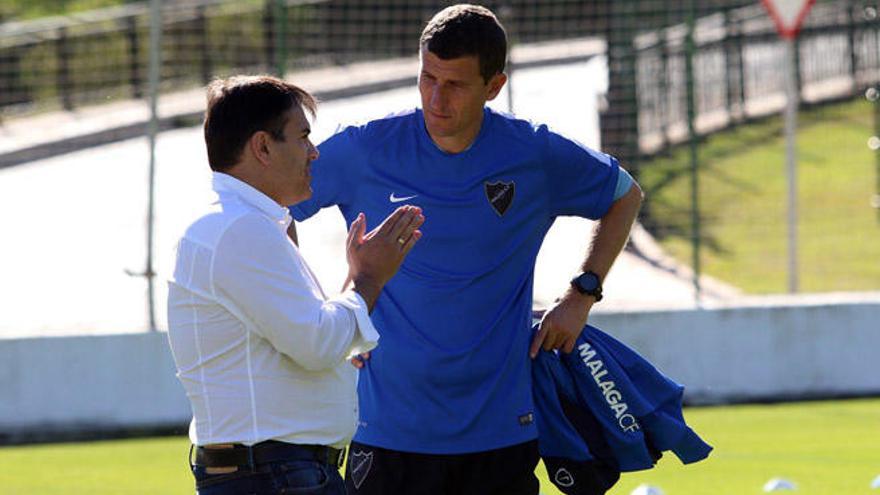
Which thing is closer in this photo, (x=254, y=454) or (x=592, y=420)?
(x=254, y=454)

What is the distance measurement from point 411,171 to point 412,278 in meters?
0.32

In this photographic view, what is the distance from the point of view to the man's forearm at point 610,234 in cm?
609

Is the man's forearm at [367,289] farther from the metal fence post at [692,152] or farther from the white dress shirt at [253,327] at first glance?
the metal fence post at [692,152]

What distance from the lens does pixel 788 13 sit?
13031mm

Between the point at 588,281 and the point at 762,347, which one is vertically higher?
the point at 588,281

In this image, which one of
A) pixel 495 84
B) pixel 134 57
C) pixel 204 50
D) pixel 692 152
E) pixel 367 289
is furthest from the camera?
pixel 204 50

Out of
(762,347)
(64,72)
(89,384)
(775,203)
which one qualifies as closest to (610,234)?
(89,384)

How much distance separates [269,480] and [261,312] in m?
0.44

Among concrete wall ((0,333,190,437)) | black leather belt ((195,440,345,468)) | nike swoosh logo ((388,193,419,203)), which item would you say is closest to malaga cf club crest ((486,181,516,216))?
nike swoosh logo ((388,193,419,203))

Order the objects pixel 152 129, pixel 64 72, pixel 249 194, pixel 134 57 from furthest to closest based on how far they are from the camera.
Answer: pixel 64 72
pixel 134 57
pixel 152 129
pixel 249 194

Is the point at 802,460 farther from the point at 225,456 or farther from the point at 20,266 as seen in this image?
the point at 20,266

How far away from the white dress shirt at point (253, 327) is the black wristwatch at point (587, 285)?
4.82ft

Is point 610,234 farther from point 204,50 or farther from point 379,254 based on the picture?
point 204,50

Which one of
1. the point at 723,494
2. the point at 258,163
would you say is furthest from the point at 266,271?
the point at 723,494
